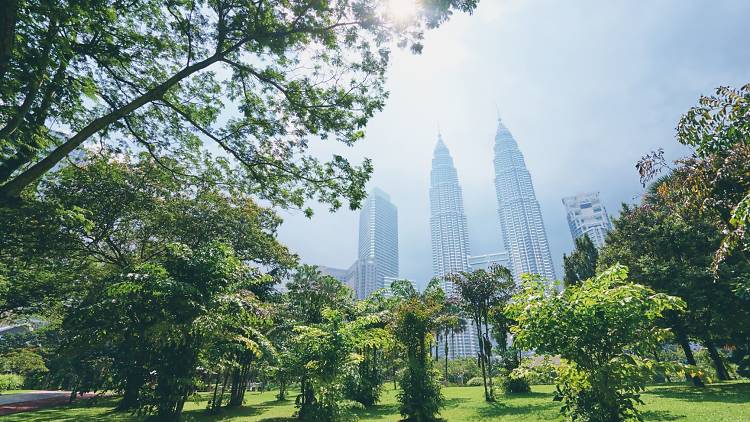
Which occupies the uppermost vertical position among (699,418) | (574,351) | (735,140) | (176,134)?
(176,134)

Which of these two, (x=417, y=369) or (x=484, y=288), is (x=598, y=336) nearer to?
(x=417, y=369)

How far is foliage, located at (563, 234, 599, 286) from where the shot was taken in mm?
37250

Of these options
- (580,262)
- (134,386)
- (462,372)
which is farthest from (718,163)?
(462,372)

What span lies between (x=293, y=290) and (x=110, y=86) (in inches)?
784

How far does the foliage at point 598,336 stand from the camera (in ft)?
15.4

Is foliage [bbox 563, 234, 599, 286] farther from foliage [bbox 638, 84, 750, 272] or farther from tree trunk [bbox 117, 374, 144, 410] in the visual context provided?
tree trunk [bbox 117, 374, 144, 410]

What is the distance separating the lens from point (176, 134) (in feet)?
39.8

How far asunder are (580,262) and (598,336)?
39588mm

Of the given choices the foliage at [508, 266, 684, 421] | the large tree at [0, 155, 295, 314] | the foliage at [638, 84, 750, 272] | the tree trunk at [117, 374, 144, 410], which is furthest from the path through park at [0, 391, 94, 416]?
the foliage at [638, 84, 750, 272]

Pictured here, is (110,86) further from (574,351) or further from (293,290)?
(293,290)

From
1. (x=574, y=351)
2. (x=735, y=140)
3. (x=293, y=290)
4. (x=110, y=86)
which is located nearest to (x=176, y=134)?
(x=110, y=86)

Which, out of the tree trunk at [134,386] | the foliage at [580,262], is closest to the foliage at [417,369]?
the tree trunk at [134,386]

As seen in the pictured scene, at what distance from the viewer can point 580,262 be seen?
37906 mm

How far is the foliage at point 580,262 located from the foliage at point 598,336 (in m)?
37.4
